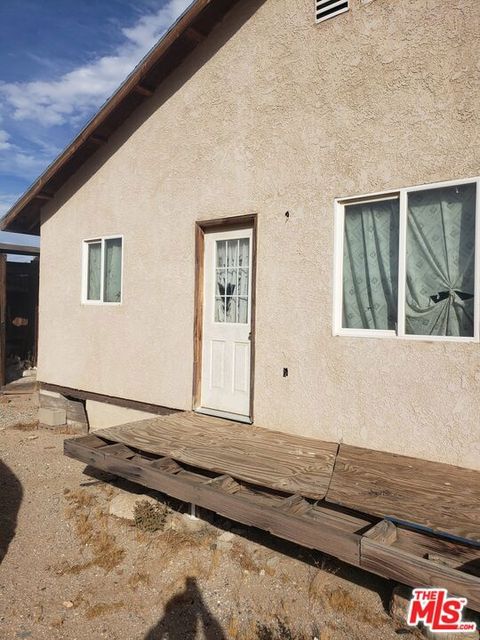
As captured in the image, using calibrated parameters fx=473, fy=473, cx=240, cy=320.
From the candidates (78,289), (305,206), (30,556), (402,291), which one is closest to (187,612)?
(30,556)

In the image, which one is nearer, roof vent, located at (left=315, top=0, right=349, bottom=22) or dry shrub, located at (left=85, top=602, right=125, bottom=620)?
dry shrub, located at (left=85, top=602, right=125, bottom=620)

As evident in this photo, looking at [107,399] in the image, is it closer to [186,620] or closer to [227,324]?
[227,324]

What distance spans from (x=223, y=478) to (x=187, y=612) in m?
1.02

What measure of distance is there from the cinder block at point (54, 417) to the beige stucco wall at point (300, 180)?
1.41 m

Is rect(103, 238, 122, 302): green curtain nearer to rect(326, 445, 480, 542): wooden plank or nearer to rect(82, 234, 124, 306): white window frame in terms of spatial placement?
rect(82, 234, 124, 306): white window frame

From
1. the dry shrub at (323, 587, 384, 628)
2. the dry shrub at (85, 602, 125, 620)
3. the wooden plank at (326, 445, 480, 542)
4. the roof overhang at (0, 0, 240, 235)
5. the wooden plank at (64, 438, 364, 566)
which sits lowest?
the dry shrub at (85, 602, 125, 620)

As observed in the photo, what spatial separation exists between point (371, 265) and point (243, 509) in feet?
8.86

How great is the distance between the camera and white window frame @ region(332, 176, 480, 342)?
4156 millimetres

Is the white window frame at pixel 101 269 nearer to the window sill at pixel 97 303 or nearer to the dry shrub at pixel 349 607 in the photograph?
the window sill at pixel 97 303

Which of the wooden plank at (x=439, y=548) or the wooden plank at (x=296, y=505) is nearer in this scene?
the wooden plank at (x=439, y=548)

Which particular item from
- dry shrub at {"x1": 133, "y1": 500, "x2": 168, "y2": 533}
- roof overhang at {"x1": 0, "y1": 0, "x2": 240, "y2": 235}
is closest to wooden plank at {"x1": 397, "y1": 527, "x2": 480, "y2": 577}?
dry shrub at {"x1": 133, "y1": 500, "x2": 168, "y2": 533}

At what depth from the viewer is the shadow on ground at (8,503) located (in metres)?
4.60

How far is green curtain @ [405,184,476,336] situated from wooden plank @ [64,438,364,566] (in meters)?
2.01

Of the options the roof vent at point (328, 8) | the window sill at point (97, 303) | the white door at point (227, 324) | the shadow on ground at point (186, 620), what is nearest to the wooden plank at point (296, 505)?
the shadow on ground at point (186, 620)
